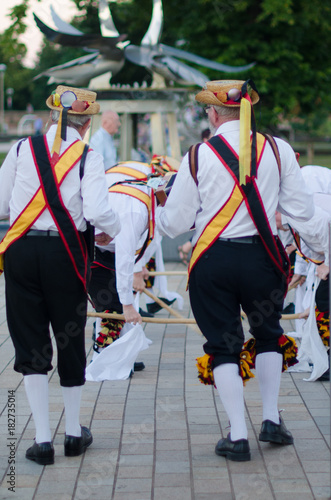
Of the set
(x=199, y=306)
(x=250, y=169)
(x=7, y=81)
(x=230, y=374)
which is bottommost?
(x=7, y=81)

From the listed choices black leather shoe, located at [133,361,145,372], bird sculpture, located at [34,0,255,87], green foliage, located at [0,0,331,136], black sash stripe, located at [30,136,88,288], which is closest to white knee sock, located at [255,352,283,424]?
black sash stripe, located at [30,136,88,288]

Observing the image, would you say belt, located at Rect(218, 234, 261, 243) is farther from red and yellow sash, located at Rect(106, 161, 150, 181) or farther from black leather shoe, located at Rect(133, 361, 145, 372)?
black leather shoe, located at Rect(133, 361, 145, 372)

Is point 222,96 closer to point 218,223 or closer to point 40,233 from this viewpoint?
point 218,223

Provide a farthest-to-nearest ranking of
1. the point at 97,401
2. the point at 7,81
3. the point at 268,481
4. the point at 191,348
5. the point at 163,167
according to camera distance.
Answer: the point at 7,81, the point at 191,348, the point at 163,167, the point at 97,401, the point at 268,481

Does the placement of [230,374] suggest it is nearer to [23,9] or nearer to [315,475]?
[315,475]

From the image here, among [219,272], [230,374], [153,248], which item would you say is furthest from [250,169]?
[153,248]

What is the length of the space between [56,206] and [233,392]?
1238 millimetres

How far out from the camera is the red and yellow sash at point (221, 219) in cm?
387

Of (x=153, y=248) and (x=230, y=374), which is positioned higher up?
(x=230, y=374)

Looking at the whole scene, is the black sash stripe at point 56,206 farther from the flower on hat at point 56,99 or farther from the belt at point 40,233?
the flower on hat at point 56,99

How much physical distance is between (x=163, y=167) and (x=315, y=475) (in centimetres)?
270

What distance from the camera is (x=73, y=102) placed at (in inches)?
156

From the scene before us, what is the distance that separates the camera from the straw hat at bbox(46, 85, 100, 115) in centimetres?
396

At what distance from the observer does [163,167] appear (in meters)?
5.73
